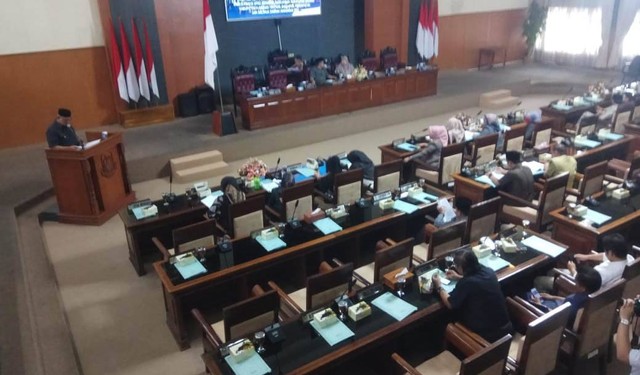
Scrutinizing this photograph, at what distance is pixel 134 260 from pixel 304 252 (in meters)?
2.21

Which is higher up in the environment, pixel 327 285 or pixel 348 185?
pixel 348 185

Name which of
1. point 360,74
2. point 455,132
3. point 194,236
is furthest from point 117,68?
point 455,132

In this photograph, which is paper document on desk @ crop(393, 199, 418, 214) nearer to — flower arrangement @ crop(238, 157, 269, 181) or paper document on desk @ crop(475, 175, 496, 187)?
paper document on desk @ crop(475, 175, 496, 187)

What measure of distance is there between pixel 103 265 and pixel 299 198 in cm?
246

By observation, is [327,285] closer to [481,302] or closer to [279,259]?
[279,259]

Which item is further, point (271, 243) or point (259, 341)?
point (271, 243)

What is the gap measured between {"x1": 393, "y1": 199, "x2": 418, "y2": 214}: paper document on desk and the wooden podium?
400 cm

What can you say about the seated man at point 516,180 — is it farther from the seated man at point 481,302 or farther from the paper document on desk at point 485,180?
the seated man at point 481,302

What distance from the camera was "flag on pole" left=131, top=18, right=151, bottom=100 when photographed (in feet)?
31.7

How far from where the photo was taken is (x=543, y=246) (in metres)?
4.58

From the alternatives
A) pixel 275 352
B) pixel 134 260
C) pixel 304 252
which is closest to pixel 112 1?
pixel 134 260

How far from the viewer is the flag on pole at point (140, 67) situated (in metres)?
9.65

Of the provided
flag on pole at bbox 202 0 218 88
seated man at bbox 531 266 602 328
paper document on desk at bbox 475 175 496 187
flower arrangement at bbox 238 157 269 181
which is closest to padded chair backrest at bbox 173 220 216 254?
flower arrangement at bbox 238 157 269 181

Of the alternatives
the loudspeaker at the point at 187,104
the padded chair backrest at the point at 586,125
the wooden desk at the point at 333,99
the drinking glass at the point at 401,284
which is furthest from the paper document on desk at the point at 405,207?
the loudspeaker at the point at 187,104
